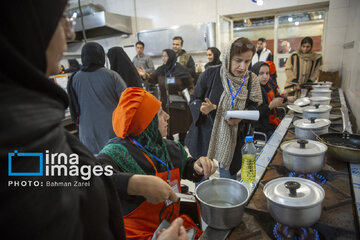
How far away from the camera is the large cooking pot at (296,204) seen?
0.70 meters

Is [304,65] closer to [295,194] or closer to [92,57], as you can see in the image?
[92,57]

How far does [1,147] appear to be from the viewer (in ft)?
1.10

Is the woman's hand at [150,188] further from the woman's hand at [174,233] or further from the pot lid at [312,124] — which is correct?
the pot lid at [312,124]

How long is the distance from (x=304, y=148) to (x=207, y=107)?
88 centimetres

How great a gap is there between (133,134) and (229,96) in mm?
1000

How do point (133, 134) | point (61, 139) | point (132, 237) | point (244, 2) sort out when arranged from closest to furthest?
1. point (61, 139)
2. point (132, 237)
3. point (133, 134)
4. point (244, 2)

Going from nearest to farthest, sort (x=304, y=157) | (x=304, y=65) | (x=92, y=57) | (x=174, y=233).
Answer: (x=174, y=233) < (x=304, y=157) < (x=92, y=57) < (x=304, y=65)

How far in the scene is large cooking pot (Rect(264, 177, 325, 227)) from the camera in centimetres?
70

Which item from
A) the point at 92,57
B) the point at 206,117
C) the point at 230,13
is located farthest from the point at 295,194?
the point at 230,13

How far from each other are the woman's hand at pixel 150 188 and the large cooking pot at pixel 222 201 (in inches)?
5.7

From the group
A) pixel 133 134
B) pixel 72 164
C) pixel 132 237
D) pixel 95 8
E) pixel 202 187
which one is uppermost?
pixel 95 8

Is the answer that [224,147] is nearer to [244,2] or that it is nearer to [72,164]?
[72,164]

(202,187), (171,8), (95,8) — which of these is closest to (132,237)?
(202,187)

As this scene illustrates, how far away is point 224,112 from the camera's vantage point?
6.40 ft
